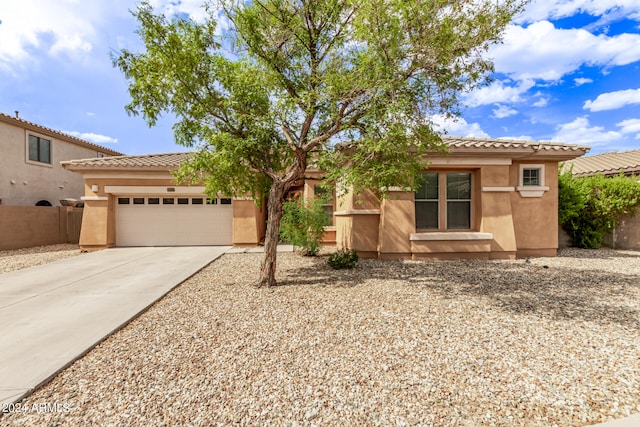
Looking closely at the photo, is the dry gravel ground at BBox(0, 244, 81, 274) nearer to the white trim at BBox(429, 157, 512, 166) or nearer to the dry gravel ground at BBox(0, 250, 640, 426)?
the dry gravel ground at BBox(0, 250, 640, 426)

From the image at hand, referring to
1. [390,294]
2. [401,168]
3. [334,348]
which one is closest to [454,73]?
[401,168]

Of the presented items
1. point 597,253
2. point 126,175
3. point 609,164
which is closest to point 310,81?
point 126,175

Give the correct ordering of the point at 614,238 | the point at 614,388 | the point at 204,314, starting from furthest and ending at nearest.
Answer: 1. the point at 614,238
2. the point at 204,314
3. the point at 614,388

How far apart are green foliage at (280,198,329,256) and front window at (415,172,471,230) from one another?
3.37 meters

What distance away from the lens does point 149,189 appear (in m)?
12.5

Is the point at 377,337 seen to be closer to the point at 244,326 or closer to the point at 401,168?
the point at 244,326

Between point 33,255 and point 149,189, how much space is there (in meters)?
4.69

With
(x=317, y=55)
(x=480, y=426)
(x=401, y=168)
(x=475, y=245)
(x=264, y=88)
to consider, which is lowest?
(x=480, y=426)

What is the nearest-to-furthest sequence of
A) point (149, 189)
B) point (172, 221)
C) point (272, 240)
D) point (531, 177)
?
point (272, 240) → point (531, 177) → point (149, 189) → point (172, 221)

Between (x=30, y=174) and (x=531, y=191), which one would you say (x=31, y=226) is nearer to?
(x=30, y=174)

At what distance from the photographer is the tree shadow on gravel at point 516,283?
199 inches

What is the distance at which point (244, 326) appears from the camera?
4.42 m

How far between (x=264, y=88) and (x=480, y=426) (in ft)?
20.4

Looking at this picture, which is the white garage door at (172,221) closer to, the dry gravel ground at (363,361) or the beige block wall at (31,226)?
the beige block wall at (31,226)
